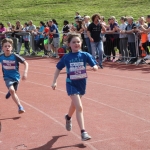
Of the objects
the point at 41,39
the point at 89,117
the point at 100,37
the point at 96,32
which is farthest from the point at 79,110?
the point at 41,39

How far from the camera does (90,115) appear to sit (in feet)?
26.3

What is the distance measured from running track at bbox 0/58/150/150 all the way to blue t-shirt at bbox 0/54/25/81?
2.60ft

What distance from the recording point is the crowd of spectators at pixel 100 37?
49.0ft

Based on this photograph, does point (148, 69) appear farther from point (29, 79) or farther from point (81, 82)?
point (81, 82)

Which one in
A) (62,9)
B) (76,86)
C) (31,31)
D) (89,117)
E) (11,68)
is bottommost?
(89,117)

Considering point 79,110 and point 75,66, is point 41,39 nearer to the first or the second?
point 75,66

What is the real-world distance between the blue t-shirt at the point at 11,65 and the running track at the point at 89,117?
2.60ft

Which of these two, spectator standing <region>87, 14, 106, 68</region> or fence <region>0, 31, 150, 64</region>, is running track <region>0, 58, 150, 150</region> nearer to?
spectator standing <region>87, 14, 106, 68</region>

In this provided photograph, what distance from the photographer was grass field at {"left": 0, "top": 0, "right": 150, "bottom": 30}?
48194 millimetres

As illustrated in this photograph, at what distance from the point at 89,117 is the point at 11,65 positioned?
189 cm

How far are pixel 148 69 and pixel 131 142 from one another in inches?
324

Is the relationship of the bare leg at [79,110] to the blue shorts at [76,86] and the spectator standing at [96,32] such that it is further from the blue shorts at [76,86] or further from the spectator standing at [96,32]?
the spectator standing at [96,32]

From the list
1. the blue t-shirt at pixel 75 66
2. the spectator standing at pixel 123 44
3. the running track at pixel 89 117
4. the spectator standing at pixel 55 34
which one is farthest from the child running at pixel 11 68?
the spectator standing at pixel 55 34

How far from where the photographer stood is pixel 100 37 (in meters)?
15.0
